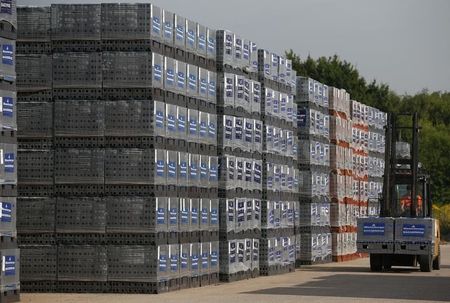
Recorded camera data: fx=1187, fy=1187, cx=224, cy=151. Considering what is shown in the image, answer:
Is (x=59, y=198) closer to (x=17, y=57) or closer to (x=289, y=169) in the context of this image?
(x=17, y=57)

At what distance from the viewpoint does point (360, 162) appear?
4225 centimetres

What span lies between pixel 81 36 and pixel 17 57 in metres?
1.31

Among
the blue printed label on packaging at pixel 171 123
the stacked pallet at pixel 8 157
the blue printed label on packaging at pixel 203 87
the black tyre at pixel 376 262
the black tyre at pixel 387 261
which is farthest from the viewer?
the black tyre at pixel 387 261

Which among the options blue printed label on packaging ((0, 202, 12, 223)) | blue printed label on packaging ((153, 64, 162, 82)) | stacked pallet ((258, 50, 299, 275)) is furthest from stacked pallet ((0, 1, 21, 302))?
stacked pallet ((258, 50, 299, 275))

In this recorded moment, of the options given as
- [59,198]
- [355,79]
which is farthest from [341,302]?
[355,79]

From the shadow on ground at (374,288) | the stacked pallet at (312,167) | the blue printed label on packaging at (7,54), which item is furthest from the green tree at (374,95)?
the blue printed label on packaging at (7,54)

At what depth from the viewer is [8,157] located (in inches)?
758

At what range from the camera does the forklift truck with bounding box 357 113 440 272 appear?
3184 cm

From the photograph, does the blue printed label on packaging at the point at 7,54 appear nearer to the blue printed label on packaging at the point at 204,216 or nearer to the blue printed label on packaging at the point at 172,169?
the blue printed label on packaging at the point at 172,169

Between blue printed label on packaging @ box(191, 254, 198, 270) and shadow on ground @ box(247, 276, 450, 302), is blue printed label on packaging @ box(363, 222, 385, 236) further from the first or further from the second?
blue printed label on packaging @ box(191, 254, 198, 270)

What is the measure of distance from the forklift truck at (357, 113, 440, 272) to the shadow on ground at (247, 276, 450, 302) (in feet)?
6.50

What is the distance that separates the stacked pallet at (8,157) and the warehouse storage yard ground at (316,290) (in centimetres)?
118

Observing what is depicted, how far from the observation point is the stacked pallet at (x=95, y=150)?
22016 mm

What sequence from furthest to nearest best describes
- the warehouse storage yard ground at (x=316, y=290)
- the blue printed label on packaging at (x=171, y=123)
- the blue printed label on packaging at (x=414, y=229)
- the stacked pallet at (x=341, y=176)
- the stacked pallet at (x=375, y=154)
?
the stacked pallet at (x=375, y=154) → the stacked pallet at (x=341, y=176) → the blue printed label on packaging at (x=414, y=229) → the blue printed label on packaging at (x=171, y=123) → the warehouse storage yard ground at (x=316, y=290)
